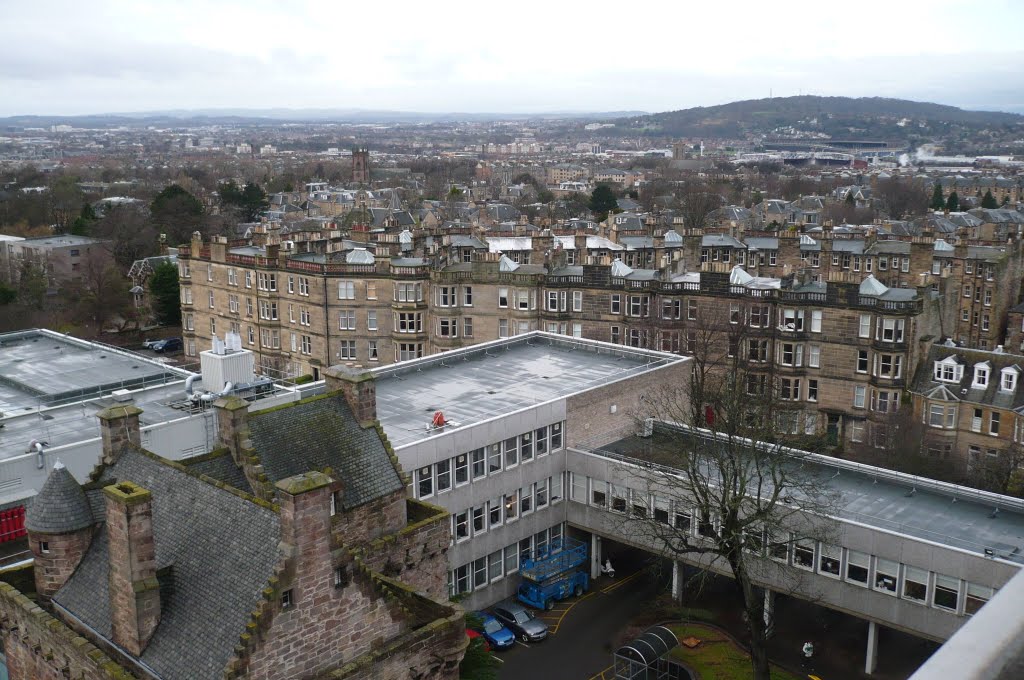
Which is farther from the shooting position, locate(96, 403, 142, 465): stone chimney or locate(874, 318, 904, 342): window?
locate(874, 318, 904, 342): window

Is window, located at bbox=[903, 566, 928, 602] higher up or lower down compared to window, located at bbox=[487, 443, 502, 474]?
lower down

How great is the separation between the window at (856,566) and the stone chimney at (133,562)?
2355cm

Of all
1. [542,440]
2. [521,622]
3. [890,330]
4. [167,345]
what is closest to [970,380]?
[890,330]

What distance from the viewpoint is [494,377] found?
45156 mm

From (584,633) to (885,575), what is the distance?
1135 centimetres

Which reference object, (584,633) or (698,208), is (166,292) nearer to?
(584,633)

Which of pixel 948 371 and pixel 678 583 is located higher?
pixel 948 371

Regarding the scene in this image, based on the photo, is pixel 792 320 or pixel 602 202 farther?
pixel 602 202

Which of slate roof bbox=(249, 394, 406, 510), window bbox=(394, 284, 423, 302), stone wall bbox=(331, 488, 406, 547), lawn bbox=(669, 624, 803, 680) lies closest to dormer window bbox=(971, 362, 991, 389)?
lawn bbox=(669, 624, 803, 680)

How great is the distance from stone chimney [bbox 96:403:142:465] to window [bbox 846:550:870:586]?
23670mm

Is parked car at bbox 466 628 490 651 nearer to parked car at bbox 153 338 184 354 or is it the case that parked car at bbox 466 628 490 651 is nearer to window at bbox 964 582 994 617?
window at bbox 964 582 994 617

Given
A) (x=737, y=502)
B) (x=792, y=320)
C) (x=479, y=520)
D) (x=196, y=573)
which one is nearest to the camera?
(x=196, y=573)

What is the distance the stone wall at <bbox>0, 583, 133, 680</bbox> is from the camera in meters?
19.1

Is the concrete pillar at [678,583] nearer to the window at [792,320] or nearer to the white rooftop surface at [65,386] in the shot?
the white rooftop surface at [65,386]
